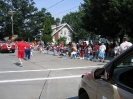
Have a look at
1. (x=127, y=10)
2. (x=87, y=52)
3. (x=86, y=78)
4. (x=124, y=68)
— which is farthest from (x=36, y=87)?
(x=127, y=10)

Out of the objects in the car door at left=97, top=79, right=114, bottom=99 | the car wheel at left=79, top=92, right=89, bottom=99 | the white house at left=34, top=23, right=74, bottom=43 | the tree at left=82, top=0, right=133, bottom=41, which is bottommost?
the car wheel at left=79, top=92, right=89, bottom=99

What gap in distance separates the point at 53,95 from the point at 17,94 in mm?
1157

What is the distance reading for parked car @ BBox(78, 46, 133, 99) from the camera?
2.96 m

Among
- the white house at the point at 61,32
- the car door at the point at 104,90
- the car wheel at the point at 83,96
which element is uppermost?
the white house at the point at 61,32

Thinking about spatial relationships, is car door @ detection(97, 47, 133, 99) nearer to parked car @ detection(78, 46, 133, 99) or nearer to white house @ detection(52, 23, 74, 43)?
parked car @ detection(78, 46, 133, 99)

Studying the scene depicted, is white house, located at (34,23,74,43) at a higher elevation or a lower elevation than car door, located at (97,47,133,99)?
higher

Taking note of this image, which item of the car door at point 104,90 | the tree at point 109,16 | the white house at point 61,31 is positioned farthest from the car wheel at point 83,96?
the white house at point 61,31

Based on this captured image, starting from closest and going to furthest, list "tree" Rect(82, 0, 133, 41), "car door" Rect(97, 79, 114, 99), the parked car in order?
the parked car → "car door" Rect(97, 79, 114, 99) → "tree" Rect(82, 0, 133, 41)

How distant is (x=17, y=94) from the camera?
7.31 meters

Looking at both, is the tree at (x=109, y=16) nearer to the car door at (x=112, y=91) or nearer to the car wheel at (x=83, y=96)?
the car wheel at (x=83, y=96)

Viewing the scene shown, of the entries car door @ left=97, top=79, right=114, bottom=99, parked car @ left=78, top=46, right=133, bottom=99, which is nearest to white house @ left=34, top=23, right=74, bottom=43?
parked car @ left=78, top=46, right=133, bottom=99

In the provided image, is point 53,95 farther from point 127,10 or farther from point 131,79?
point 127,10

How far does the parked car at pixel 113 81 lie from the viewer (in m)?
2.96

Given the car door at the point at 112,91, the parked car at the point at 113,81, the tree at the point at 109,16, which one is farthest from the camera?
the tree at the point at 109,16
